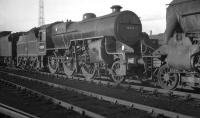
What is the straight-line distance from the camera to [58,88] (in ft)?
37.3

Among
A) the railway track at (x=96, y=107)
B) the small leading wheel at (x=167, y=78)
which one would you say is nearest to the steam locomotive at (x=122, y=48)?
the small leading wheel at (x=167, y=78)

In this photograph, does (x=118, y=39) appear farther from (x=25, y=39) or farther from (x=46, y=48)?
(x=25, y=39)

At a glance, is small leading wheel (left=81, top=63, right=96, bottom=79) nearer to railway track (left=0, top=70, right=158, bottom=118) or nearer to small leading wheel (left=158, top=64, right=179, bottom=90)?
railway track (left=0, top=70, right=158, bottom=118)

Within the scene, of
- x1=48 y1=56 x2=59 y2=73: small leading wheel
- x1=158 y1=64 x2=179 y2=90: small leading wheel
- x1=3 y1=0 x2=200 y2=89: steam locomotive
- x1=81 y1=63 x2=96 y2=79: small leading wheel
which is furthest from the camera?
x1=48 y1=56 x2=59 y2=73: small leading wheel

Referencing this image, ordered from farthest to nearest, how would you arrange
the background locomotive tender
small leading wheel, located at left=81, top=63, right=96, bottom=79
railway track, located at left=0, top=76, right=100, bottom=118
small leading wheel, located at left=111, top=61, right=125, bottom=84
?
small leading wheel, located at left=81, top=63, right=96, bottom=79 → small leading wheel, located at left=111, top=61, right=125, bottom=84 → the background locomotive tender → railway track, located at left=0, top=76, right=100, bottom=118

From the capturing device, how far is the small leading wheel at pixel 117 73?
12.0 m

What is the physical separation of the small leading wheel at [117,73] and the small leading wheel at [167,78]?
1838 millimetres

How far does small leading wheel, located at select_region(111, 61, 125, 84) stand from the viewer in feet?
39.5

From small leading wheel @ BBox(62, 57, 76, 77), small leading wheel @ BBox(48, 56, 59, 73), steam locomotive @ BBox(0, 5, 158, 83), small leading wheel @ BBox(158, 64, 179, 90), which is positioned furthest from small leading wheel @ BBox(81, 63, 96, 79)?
small leading wheel @ BBox(158, 64, 179, 90)

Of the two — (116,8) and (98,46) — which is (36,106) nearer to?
(98,46)

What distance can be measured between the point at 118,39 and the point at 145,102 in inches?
199

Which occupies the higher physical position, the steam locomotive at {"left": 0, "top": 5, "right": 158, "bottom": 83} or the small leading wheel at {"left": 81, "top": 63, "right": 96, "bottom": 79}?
the steam locomotive at {"left": 0, "top": 5, "right": 158, "bottom": 83}

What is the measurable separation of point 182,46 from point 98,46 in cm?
478

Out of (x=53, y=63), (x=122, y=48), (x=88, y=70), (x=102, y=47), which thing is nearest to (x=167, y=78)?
(x=122, y=48)
